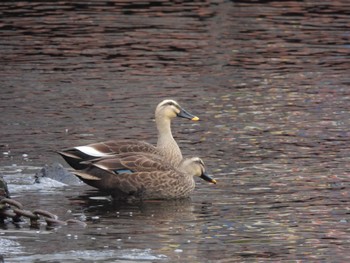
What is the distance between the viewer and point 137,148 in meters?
15.1

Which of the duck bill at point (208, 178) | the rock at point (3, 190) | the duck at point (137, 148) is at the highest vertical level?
the duck at point (137, 148)

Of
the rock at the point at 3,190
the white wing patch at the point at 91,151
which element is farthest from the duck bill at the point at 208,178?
the rock at the point at 3,190

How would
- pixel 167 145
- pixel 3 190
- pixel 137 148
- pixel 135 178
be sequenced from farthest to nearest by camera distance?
pixel 167 145, pixel 137 148, pixel 135 178, pixel 3 190

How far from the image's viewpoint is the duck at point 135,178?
47.5 feet

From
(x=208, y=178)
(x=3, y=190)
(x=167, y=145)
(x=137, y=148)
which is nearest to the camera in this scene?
(x=3, y=190)

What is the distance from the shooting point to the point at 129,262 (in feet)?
37.4

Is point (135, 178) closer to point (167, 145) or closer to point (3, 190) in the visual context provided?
point (167, 145)

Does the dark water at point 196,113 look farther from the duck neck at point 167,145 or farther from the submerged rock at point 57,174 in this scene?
the duck neck at point 167,145

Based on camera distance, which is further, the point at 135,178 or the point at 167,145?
the point at 167,145

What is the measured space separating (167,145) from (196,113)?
3.55 meters

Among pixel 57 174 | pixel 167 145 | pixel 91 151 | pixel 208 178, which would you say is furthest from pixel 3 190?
pixel 167 145

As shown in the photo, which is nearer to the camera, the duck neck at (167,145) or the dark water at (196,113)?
the dark water at (196,113)

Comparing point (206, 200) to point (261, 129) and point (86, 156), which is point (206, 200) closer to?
point (86, 156)

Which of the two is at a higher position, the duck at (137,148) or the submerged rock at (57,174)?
the duck at (137,148)
